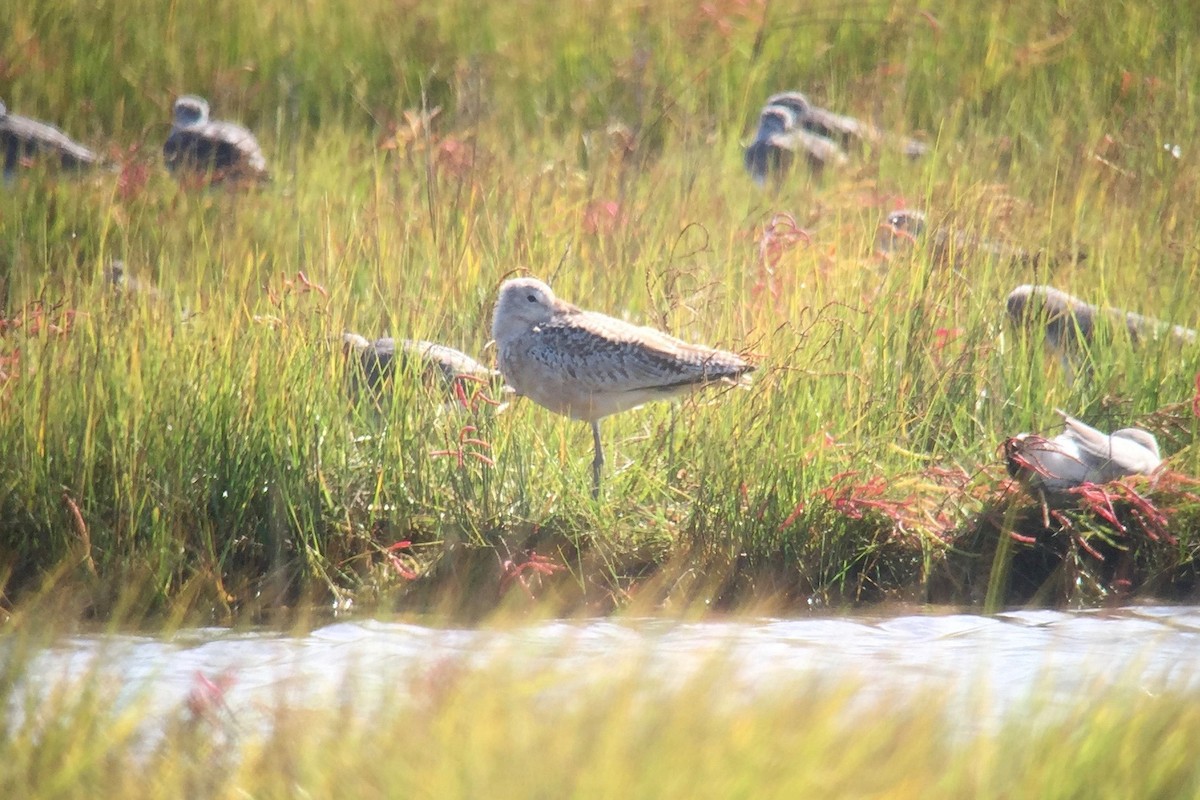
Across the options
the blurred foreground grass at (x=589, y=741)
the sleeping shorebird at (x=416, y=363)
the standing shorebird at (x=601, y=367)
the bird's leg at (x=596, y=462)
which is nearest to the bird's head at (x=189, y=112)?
the sleeping shorebird at (x=416, y=363)

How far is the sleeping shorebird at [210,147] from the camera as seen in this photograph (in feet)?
28.6

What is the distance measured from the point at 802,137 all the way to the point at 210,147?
376 cm

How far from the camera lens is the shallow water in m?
3.25

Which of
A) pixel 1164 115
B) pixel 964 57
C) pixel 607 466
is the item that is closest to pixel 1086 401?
pixel 607 466

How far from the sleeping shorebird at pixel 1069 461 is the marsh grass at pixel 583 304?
0.57ft

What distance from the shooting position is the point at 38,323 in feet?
18.4

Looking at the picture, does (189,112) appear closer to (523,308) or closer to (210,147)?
(210,147)

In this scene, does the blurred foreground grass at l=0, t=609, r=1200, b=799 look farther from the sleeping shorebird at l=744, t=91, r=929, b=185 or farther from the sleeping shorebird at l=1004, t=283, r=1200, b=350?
the sleeping shorebird at l=744, t=91, r=929, b=185

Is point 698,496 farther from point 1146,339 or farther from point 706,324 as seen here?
point 1146,339

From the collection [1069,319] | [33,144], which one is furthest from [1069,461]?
[33,144]

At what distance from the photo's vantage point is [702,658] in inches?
133

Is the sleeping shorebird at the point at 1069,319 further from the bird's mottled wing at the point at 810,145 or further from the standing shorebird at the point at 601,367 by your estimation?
the bird's mottled wing at the point at 810,145

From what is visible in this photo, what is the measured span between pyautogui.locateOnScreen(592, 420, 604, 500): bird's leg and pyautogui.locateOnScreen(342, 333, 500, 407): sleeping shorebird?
0.45m

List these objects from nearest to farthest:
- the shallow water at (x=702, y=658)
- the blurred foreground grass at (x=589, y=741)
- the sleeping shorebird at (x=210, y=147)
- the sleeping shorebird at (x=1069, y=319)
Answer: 1. the blurred foreground grass at (x=589, y=741)
2. the shallow water at (x=702, y=658)
3. the sleeping shorebird at (x=1069, y=319)
4. the sleeping shorebird at (x=210, y=147)
